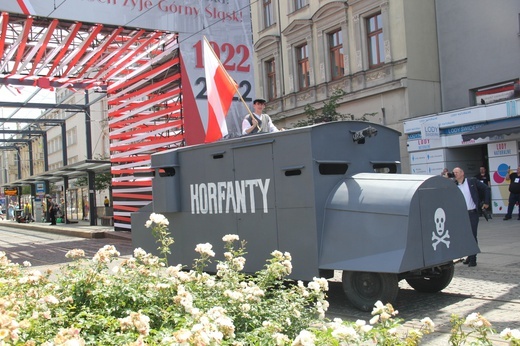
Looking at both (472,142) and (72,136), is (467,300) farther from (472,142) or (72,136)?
(72,136)

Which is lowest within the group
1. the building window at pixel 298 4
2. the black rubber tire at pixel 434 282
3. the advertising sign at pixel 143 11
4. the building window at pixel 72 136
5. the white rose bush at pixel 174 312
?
the black rubber tire at pixel 434 282

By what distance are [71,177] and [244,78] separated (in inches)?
670

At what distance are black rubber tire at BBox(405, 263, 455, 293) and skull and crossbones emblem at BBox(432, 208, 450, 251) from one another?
64 centimetres

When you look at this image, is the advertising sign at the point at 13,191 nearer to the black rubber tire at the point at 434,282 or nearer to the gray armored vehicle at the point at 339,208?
the gray armored vehicle at the point at 339,208

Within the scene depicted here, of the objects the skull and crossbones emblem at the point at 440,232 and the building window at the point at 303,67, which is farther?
the building window at the point at 303,67

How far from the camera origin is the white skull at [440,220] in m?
6.56

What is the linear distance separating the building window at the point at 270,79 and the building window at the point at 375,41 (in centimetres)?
705

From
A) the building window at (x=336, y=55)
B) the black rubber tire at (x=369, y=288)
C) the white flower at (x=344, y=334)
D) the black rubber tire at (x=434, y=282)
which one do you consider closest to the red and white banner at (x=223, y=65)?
the building window at (x=336, y=55)

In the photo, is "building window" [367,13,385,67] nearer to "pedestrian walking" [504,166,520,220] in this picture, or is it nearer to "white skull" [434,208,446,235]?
"pedestrian walking" [504,166,520,220]

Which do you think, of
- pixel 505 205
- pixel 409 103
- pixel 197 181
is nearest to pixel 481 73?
pixel 409 103

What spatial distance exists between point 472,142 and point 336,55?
26.5 ft

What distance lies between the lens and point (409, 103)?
21.7 meters

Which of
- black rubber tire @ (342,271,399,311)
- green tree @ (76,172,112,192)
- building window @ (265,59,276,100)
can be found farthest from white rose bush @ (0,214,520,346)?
green tree @ (76,172,112,192)

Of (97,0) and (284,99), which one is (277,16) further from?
(97,0)
